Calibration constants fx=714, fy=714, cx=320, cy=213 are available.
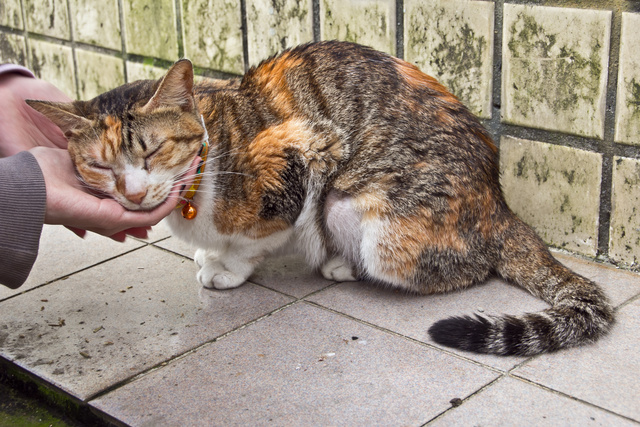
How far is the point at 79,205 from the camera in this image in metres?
2.61

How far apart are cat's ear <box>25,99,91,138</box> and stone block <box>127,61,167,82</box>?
6.90 ft

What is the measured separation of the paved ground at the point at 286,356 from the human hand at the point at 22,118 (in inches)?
26.4

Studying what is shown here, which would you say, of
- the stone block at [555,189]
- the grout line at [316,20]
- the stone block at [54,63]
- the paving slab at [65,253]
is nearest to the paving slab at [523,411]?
the stone block at [555,189]

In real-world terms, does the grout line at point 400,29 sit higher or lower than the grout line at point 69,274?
higher

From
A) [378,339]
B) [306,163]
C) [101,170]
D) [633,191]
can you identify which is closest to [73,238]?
[101,170]

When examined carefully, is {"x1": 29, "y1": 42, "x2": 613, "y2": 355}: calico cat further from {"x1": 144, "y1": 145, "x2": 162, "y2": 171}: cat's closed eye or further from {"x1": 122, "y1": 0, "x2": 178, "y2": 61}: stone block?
{"x1": 122, "y1": 0, "x2": 178, "y2": 61}: stone block

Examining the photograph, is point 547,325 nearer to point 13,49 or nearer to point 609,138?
point 609,138

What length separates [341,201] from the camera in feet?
10.0

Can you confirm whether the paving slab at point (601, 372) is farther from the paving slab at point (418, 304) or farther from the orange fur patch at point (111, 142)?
the orange fur patch at point (111, 142)

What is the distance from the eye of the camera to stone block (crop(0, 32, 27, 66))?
5742mm

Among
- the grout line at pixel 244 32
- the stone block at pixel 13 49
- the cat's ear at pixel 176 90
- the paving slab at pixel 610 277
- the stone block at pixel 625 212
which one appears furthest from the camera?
the stone block at pixel 13 49

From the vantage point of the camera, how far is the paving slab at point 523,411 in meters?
2.23

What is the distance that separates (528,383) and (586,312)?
436mm

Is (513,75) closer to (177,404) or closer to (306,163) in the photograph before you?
(306,163)
